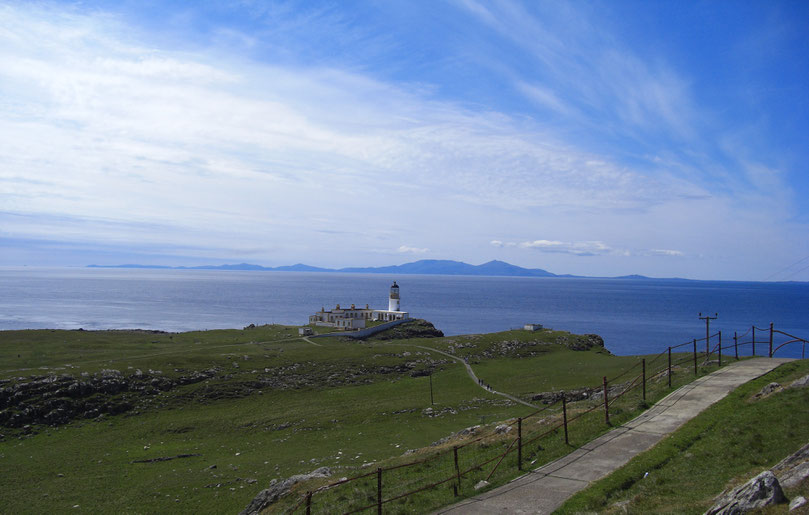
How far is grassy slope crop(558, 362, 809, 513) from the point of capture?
1342 cm

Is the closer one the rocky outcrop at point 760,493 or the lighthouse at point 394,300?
the rocky outcrop at point 760,493

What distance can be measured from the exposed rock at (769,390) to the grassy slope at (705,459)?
3.00ft

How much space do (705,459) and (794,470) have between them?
4422mm

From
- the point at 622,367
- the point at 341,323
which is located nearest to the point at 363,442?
the point at 622,367

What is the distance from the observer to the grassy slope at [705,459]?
13.4 meters

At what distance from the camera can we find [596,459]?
17.6 meters

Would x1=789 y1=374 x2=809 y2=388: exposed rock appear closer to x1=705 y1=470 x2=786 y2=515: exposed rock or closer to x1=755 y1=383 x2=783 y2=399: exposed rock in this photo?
x1=755 y1=383 x2=783 y2=399: exposed rock

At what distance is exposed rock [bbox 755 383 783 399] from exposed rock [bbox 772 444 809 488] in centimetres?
997

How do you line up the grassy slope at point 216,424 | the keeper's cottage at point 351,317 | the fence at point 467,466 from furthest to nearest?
the keeper's cottage at point 351,317 → the grassy slope at point 216,424 → the fence at point 467,466

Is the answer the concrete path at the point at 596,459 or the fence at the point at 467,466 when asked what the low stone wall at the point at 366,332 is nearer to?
the fence at the point at 467,466

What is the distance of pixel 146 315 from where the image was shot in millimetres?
162125

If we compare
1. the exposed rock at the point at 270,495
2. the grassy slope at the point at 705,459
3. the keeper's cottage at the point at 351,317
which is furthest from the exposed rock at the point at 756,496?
the keeper's cottage at the point at 351,317

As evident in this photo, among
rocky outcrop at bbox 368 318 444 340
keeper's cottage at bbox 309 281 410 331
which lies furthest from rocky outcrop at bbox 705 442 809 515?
keeper's cottage at bbox 309 281 410 331

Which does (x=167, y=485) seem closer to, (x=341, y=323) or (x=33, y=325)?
(x=341, y=323)
